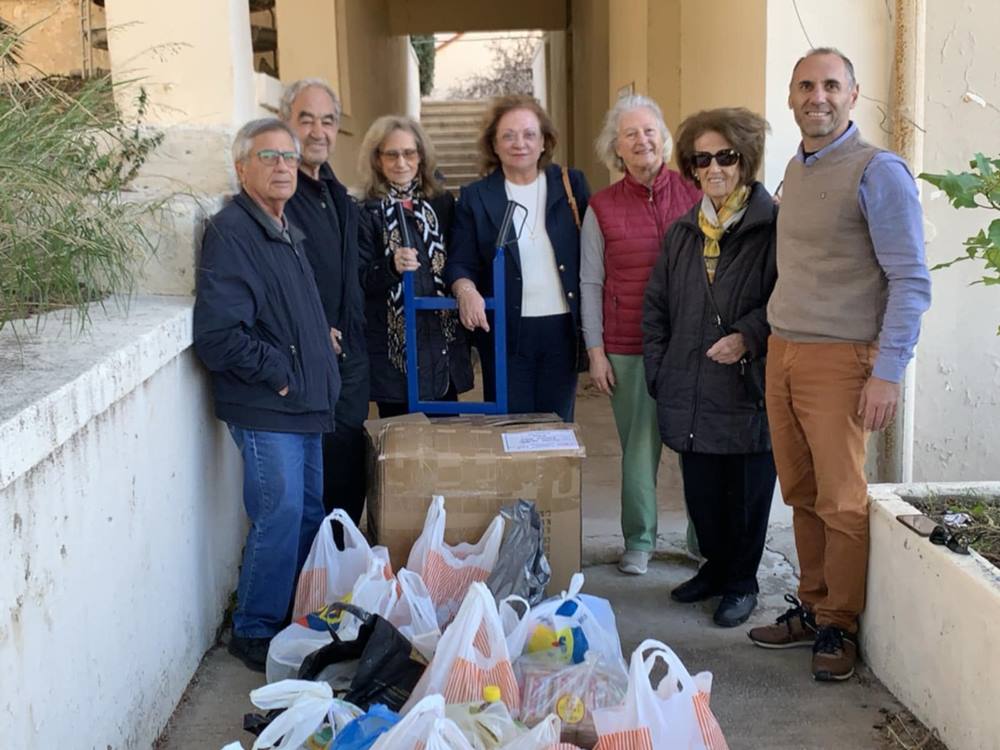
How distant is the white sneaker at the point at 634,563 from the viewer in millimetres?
3471

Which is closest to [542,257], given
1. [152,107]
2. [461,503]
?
[461,503]

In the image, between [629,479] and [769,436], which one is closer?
[769,436]

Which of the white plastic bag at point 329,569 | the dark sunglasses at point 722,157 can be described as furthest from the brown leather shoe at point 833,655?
the dark sunglasses at point 722,157

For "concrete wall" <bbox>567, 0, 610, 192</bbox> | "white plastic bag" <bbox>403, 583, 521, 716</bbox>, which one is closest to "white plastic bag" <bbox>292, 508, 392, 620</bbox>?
"white plastic bag" <bbox>403, 583, 521, 716</bbox>

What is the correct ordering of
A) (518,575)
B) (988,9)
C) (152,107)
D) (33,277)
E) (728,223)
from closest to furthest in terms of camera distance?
(33,277), (518,575), (728,223), (152,107), (988,9)

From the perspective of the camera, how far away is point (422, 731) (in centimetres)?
181

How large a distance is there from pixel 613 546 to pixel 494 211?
51.2 inches

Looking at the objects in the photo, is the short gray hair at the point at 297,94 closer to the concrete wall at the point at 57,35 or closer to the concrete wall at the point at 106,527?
the concrete wall at the point at 106,527

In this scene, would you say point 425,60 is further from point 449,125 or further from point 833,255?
point 833,255

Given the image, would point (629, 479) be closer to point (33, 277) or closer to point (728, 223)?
point (728, 223)

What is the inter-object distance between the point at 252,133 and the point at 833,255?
1500mm

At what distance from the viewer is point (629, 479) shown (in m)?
3.45

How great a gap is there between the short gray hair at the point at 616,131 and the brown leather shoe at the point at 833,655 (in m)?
1.48

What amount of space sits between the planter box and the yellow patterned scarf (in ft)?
2.57
